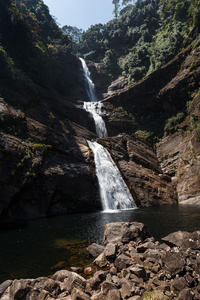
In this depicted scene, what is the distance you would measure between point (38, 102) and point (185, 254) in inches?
1257

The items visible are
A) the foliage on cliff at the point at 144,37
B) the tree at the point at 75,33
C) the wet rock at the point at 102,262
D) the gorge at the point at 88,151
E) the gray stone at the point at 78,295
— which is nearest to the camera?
the gray stone at the point at 78,295

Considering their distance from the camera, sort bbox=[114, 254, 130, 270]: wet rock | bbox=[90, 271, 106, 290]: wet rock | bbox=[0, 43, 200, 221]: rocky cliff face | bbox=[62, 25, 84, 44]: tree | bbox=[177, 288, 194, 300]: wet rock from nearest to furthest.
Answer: bbox=[177, 288, 194, 300]: wet rock → bbox=[90, 271, 106, 290]: wet rock → bbox=[114, 254, 130, 270]: wet rock → bbox=[0, 43, 200, 221]: rocky cliff face → bbox=[62, 25, 84, 44]: tree

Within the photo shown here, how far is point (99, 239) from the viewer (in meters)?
12.7

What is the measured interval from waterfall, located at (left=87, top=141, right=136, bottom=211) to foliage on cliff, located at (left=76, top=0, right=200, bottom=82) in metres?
27.6

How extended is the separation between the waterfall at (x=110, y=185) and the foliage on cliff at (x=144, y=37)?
2765 centimetres

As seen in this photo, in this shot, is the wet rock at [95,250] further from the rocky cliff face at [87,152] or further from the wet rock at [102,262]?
the rocky cliff face at [87,152]

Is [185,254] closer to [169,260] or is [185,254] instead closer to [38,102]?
[169,260]

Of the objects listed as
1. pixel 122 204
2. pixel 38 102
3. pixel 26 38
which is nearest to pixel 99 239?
pixel 122 204

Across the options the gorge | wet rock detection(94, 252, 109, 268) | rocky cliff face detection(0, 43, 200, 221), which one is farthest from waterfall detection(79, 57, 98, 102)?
wet rock detection(94, 252, 109, 268)

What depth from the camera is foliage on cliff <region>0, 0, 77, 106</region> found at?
3249cm

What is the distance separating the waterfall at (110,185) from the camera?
25844 millimetres

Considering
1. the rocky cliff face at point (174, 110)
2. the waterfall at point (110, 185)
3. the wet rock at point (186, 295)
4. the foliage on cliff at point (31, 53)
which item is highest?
the foliage on cliff at point (31, 53)

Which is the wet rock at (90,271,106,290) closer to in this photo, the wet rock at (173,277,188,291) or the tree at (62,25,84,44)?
the wet rock at (173,277,188,291)

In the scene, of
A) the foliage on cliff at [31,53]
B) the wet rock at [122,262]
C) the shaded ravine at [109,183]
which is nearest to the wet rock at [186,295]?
the wet rock at [122,262]
